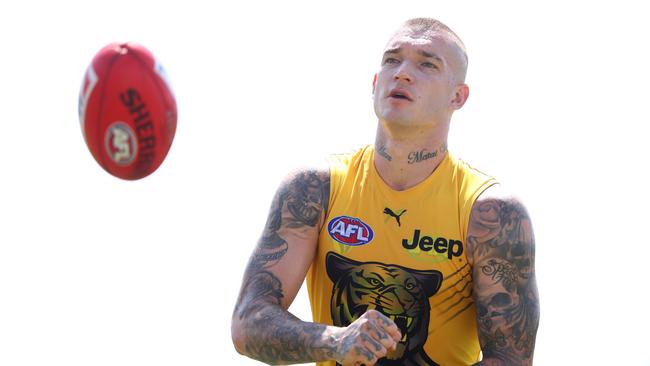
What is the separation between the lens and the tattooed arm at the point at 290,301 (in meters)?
9.37

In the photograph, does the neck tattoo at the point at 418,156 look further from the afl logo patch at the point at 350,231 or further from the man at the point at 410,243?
the afl logo patch at the point at 350,231

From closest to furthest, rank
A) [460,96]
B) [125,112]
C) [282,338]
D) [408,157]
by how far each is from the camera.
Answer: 1. [125,112]
2. [282,338]
3. [408,157]
4. [460,96]

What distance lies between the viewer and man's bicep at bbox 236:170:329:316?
10078 mm

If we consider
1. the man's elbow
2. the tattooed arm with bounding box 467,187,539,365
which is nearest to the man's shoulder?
the tattooed arm with bounding box 467,187,539,365

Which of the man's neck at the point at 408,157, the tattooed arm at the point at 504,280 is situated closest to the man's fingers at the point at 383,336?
the tattooed arm at the point at 504,280

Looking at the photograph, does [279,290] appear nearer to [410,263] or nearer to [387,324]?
[410,263]

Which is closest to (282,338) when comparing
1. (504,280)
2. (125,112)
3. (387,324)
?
(387,324)

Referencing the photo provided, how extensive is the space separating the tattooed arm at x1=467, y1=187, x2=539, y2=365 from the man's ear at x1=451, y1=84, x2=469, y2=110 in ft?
2.34

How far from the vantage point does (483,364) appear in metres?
9.95

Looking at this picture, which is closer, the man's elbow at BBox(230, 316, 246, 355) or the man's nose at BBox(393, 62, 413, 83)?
the man's elbow at BBox(230, 316, 246, 355)

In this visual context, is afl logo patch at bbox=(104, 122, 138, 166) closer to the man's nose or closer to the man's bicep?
the man's bicep

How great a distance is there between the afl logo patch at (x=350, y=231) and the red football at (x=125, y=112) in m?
1.27

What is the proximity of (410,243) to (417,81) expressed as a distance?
99 centimetres

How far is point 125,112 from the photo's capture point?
951 centimetres
